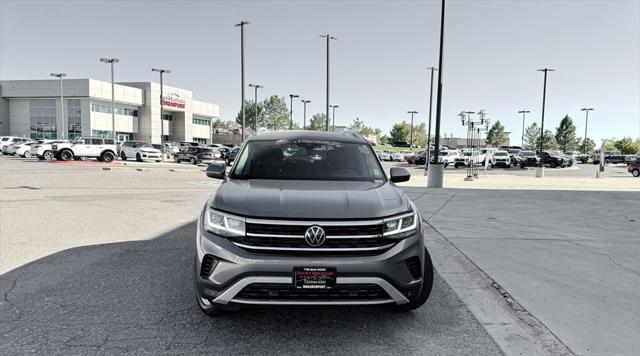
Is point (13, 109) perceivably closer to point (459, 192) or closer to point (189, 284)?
point (459, 192)

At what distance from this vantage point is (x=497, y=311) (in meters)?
4.45

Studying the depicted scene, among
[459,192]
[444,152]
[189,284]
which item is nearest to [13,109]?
[444,152]

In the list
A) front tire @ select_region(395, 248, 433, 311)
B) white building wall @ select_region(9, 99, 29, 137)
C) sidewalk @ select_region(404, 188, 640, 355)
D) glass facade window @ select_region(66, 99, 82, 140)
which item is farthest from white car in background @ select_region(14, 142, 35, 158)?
front tire @ select_region(395, 248, 433, 311)

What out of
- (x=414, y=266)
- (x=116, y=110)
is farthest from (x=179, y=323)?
(x=116, y=110)

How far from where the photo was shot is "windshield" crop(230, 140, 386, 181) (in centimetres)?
472

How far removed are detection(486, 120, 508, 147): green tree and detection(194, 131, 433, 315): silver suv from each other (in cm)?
14650

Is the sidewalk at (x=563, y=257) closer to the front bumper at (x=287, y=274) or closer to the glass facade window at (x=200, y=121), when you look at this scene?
the front bumper at (x=287, y=274)

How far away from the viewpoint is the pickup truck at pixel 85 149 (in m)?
32.1

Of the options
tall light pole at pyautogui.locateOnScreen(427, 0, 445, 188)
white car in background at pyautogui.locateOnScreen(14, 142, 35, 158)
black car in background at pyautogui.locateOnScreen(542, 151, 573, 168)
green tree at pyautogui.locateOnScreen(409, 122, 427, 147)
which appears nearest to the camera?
tall light pole at pyautogui.locateOnScreen(427, 0, 445, 188)

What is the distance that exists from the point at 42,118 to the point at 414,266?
77148mm

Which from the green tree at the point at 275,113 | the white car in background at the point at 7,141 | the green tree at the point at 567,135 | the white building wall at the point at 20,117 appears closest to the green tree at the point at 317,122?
the green tree at the point at 275,113

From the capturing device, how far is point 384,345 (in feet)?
11.8

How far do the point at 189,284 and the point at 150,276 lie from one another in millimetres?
625

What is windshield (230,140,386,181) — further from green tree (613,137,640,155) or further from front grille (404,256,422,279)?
green tree (613,137,640,155)
